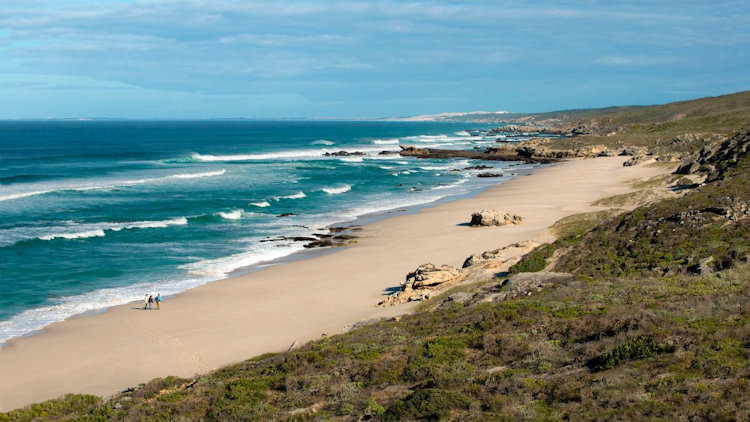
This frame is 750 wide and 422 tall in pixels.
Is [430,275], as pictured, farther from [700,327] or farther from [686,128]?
[686,128]

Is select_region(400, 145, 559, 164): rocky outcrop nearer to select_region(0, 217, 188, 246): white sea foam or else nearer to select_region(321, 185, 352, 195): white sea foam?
select_region(321, 185, 352, 195): white sea foam

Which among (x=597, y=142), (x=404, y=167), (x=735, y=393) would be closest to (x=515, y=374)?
(x=735, y=393)

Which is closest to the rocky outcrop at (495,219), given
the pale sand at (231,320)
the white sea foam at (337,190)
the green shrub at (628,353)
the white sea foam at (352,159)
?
the pale sand at (231,320)

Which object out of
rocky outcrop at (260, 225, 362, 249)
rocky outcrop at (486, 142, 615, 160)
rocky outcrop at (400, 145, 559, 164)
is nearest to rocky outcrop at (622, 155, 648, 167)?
rocky outcrop at (400, 145, 559, 164)

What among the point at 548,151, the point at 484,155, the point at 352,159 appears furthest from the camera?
the point at 484,155

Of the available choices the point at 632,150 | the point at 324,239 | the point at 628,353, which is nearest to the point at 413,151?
the point at 632,150

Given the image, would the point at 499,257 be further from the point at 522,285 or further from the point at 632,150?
the point at 632,150
